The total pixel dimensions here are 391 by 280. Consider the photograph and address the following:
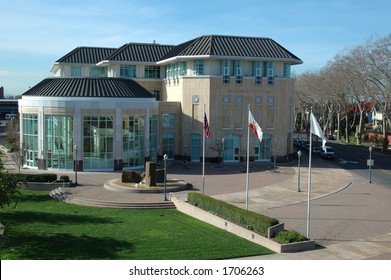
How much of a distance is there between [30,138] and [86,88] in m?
7.72

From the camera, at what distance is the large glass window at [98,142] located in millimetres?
46094

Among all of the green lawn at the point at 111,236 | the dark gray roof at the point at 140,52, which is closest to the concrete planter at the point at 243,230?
the green lawn at the point at 111,236

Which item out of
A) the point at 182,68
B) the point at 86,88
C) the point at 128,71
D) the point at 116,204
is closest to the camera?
the point at 116,204

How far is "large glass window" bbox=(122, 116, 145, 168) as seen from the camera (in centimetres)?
4753

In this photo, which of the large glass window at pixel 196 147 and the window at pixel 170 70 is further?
the window at pixel 170 70

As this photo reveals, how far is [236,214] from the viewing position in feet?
84.7

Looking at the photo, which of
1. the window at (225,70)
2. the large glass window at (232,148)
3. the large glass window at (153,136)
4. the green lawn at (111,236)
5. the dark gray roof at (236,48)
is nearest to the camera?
the green lawn at (111,236)

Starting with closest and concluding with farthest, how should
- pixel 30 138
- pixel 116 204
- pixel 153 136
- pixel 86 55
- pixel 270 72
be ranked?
pixel 116 204 → pixel 30 138 → pixel 153 136 → pixel 270 72 → pixel 86 55

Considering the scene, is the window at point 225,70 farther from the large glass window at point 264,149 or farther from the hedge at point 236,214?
the hedge at point 236,214

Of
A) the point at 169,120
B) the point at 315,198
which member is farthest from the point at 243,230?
the point at 169,120

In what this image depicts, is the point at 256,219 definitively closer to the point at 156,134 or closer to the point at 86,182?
the point at 86,182

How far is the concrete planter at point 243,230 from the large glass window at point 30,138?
21784 millimetres

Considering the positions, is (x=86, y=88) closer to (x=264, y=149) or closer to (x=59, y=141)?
(x=59, y=141)

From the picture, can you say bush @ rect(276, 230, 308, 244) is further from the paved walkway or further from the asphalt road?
the asphalt road
